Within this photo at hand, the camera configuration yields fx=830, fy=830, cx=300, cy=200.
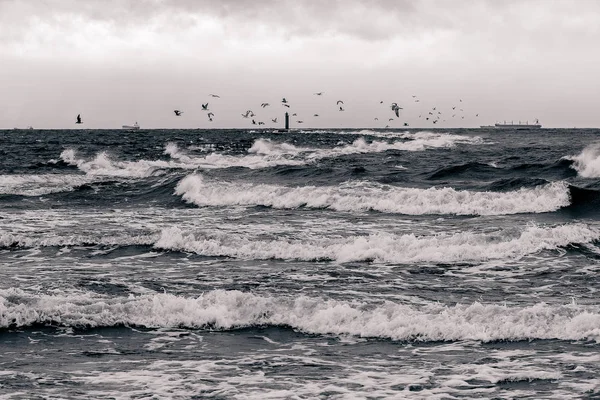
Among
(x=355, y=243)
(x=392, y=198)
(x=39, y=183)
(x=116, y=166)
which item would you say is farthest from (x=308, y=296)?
(x=116, y=166)

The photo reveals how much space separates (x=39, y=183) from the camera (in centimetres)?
4025

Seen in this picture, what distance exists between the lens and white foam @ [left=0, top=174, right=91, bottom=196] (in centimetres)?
3594

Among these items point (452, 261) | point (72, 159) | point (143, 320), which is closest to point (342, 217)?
point (452, 261)

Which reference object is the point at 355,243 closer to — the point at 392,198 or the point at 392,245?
the point at 392,245

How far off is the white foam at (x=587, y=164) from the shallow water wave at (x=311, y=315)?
2656 cm

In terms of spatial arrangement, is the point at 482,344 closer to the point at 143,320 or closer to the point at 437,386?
the point at 437,386

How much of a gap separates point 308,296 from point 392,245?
5183 mm

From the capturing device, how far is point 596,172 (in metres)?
38.7

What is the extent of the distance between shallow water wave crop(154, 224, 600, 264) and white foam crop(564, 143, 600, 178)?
1808 cm

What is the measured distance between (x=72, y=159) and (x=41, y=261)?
38.4 metres

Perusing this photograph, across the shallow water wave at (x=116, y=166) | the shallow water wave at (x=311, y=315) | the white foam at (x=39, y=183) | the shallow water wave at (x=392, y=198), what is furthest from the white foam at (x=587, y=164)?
the shallow water wave at (x=311, y=315)

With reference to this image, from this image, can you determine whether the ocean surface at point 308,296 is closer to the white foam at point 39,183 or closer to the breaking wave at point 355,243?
the breaking wave at point 355,243

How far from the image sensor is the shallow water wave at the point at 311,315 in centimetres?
1234

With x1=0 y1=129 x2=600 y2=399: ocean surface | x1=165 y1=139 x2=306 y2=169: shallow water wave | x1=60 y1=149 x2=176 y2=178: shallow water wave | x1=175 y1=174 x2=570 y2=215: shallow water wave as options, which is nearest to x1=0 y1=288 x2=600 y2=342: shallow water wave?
x1=0 y1=129 x2=600 y2=399: ocean surface
